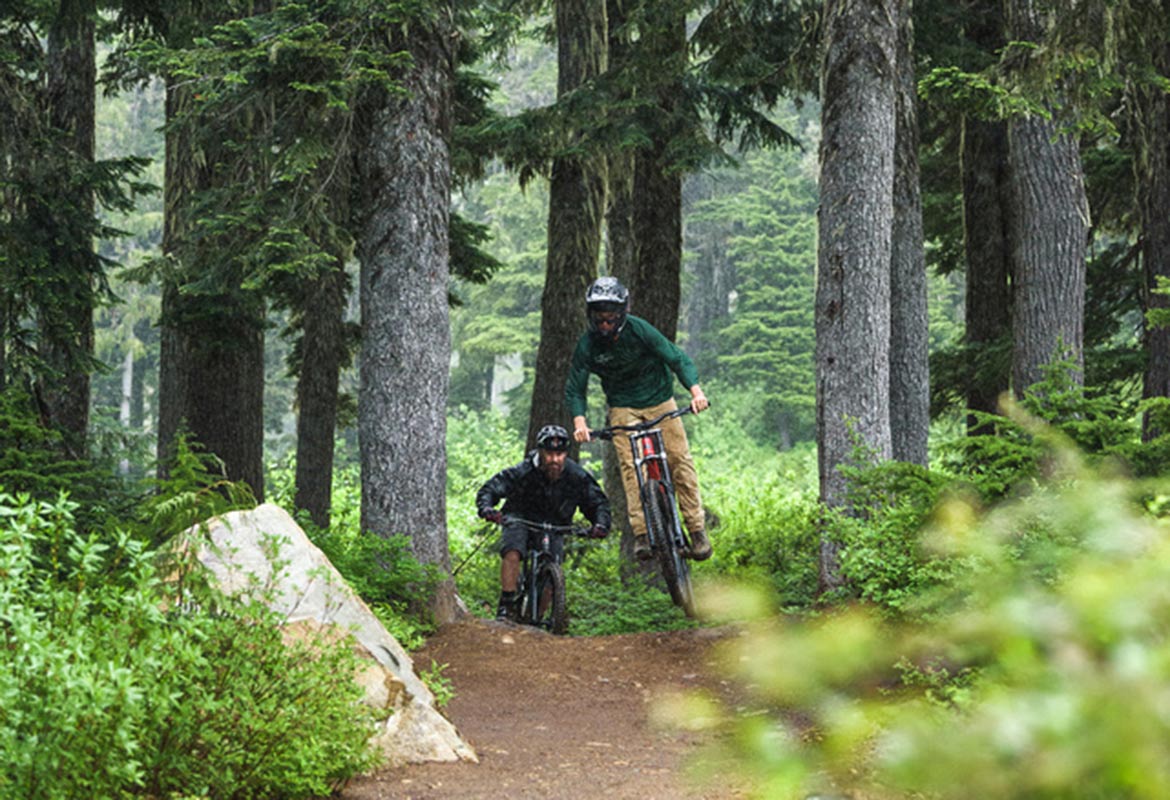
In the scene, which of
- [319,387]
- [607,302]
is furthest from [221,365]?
[607,302]

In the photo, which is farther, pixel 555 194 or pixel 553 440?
pixel 555 194

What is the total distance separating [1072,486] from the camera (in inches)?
209

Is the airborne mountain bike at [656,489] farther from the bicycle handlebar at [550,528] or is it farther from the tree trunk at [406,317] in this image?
the tree trunk at [406,317]

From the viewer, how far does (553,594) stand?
9422 mm

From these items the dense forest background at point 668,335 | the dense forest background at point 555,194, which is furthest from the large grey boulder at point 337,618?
the dense forest background at point 555,194

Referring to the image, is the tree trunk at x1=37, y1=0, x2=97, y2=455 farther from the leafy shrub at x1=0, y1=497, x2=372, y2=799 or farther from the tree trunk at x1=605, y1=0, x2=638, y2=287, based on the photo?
the leafy shrub at x1=0, y1=497, x2=372, y2=799

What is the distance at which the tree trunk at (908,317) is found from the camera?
39.0 ft

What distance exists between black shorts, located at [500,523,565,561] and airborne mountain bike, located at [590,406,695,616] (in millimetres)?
1029

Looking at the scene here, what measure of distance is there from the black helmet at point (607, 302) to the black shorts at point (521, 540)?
1816 mm

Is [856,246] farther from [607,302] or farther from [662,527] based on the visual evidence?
[662,527]

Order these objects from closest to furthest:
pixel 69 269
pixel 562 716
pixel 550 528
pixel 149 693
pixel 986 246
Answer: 1. pixel 149 693
2. pixel 562 716
3. pixel 550 528
4. pixel 69 269
5. pixel 986 246

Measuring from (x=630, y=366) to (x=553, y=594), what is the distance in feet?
6.52

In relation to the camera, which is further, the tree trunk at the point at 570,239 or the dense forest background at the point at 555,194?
the tree trunk at the point at 570,239

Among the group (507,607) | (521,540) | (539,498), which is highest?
(539,498)
